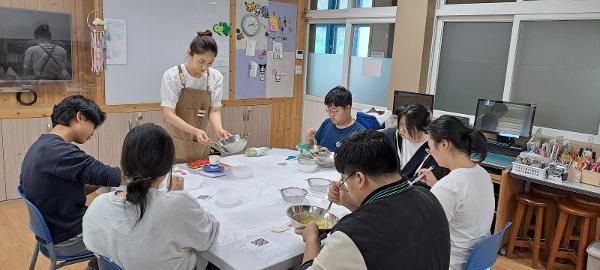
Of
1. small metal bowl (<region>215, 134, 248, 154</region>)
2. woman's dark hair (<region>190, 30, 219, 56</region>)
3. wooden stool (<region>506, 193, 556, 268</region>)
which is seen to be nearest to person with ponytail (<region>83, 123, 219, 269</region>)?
small metal bowl (<region>215, 134, 248, 154</region>)

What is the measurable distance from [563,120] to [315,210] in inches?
107

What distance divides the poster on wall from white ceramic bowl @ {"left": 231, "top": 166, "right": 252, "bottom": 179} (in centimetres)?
216

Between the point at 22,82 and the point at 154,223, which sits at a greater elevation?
the point at 22,82

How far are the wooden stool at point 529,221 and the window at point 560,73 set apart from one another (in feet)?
2.44

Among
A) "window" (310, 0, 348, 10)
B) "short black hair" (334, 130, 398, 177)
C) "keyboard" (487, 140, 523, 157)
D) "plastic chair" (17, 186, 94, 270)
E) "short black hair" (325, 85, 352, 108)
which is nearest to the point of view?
"short black hair" (334, 130, 398, 177)

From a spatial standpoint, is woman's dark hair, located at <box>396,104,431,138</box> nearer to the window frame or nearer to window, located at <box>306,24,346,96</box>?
the window frame

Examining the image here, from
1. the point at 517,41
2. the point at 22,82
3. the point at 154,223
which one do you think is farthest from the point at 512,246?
the point at 22,82

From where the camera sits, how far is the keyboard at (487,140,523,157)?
344 centimetres

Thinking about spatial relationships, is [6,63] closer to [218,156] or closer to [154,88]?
[154,88]

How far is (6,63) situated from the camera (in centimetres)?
354

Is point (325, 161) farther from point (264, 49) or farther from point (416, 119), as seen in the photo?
point (264, 49)

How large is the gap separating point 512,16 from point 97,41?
3.72 m

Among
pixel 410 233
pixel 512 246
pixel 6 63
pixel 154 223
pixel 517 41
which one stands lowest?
pixel 512 246

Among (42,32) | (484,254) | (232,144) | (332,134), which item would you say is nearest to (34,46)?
(42,32)
